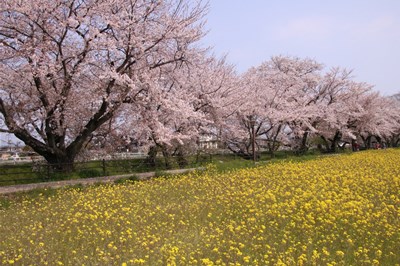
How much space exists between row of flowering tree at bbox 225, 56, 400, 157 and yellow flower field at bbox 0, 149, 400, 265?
17496mm

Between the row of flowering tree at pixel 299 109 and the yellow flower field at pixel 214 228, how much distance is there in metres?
17.5

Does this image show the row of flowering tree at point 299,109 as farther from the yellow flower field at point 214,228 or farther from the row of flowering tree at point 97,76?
the yellow flower field at point 214,228

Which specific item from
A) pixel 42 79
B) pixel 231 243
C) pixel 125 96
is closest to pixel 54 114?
pixel 42 79

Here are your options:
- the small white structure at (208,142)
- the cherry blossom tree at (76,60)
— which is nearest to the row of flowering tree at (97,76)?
the cherry blossom tree at (76,60)

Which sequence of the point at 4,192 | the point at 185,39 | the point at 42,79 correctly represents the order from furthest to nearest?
the point at 185,39 < the point at 42,79 < the point at 4,192

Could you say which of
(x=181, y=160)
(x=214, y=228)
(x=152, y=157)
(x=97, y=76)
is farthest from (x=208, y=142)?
(x=214, y=228)

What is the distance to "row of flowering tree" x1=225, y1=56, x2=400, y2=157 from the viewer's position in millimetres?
30234

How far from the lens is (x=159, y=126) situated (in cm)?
1736

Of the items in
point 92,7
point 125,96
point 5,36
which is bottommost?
point 125,96

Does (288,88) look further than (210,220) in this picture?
Yes

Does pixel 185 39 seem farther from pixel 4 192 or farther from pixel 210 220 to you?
pixel 210 220

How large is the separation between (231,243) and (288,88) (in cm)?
3123

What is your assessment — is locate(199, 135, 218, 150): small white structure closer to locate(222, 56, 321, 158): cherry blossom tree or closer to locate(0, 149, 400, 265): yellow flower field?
locate(222, 56, 321, 158): cherry blossom tree

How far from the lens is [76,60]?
16.3 metres
